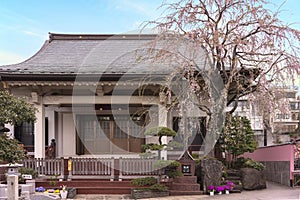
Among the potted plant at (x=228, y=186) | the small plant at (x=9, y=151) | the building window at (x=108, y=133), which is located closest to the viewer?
the small plant at (x=9, y=151)

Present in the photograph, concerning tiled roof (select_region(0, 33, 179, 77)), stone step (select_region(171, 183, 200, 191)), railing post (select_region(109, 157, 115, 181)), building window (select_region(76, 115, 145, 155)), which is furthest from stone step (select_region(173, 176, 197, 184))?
building window (select_region(76, 115, 145, 155))

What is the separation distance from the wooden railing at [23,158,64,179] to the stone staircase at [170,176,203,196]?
12.1 feet

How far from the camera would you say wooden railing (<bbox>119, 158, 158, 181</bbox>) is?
11.2 meters

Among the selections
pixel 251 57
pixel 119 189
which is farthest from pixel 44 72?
pixel 251 57

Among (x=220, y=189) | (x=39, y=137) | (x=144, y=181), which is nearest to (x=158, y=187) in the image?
(x=144, y=181)

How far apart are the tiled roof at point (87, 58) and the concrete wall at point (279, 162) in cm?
523

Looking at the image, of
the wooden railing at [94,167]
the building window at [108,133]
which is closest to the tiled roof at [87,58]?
the building window at [108,133]

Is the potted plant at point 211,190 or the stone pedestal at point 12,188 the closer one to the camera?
the stone pedestal at point 12,188

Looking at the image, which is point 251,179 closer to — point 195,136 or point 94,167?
point 195,136

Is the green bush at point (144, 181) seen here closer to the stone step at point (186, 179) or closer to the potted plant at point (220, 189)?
the stone step at point (186, 179)

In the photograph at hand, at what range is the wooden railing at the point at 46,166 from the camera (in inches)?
440

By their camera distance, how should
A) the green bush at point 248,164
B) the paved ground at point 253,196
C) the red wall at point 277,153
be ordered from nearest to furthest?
the paved ground at point 253,196 → the red wall at point 277,153 → the green bush at point 248,164

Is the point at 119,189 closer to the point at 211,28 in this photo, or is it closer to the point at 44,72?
the point at 44,72

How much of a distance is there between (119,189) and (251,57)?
19.4 feet
